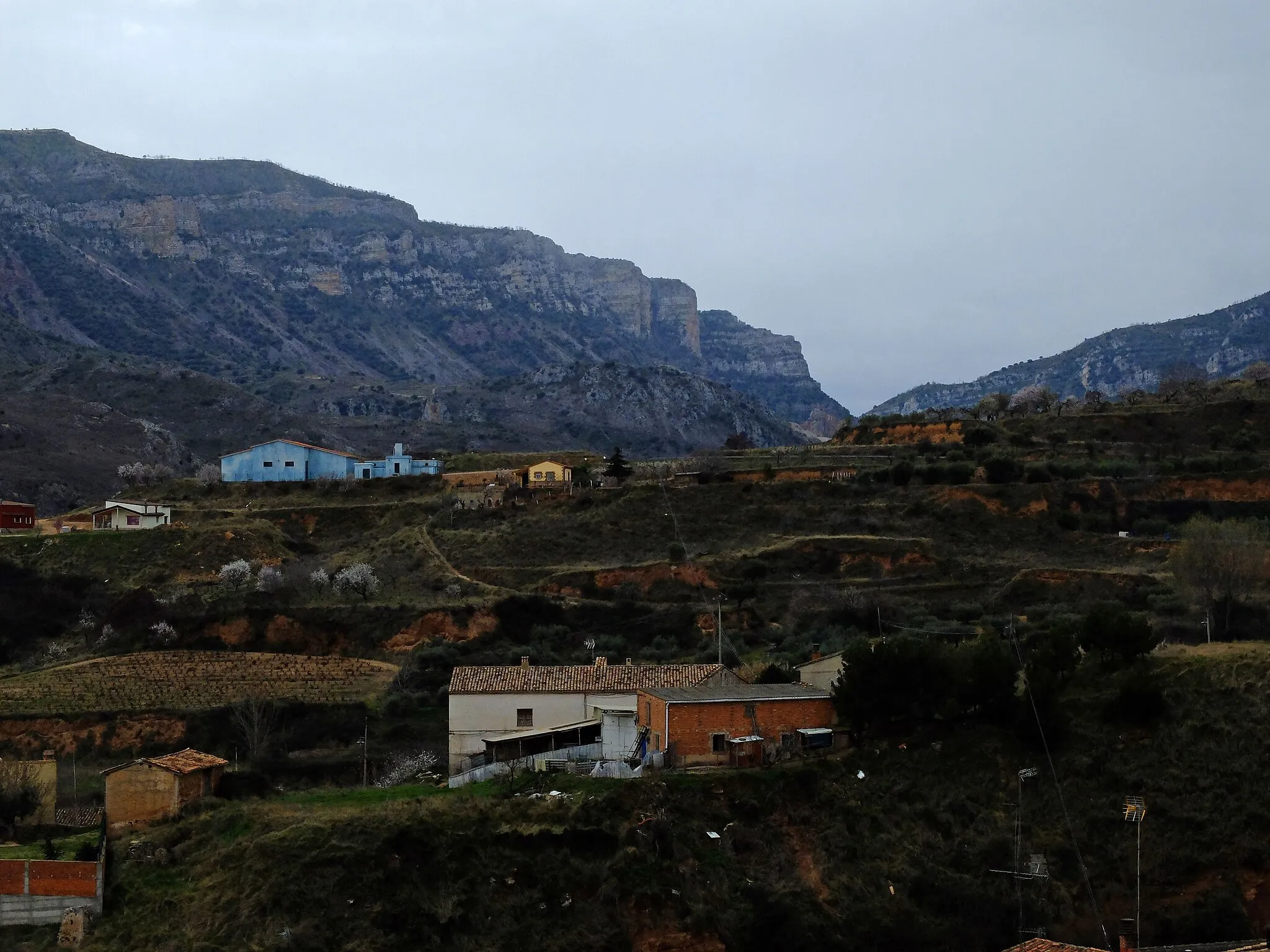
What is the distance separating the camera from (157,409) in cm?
12038

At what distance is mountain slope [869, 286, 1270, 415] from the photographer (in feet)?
454

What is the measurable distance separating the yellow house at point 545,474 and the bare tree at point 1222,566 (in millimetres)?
32815

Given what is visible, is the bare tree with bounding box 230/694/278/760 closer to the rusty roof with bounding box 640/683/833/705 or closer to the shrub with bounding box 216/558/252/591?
the rusty roof with bounding box 640/683/833/705

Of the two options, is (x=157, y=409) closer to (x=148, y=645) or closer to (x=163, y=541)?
(x=163, y=541)

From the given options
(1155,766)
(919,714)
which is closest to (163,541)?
(919,714)

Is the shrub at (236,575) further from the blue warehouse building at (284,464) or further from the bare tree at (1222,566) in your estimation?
the bare tree at (1222,566)

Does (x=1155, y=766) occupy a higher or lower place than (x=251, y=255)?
lower

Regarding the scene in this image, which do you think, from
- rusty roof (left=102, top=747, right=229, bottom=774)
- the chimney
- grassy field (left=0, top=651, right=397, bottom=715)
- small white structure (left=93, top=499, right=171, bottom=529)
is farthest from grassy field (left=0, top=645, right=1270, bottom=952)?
small white structure (left=93, top=499, right=171, bottom=529)

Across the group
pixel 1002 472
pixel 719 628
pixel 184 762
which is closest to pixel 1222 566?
pixel 719 628

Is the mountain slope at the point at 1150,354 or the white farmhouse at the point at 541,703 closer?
the white farmhouse at the point at 541,703

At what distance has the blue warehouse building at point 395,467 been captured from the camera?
77.0 metres

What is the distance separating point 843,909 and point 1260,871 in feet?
25.0

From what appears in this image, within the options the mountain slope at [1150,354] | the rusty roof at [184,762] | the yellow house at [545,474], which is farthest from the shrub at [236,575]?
the mountain slope at [1150,354]

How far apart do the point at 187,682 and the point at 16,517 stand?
2577 cm
